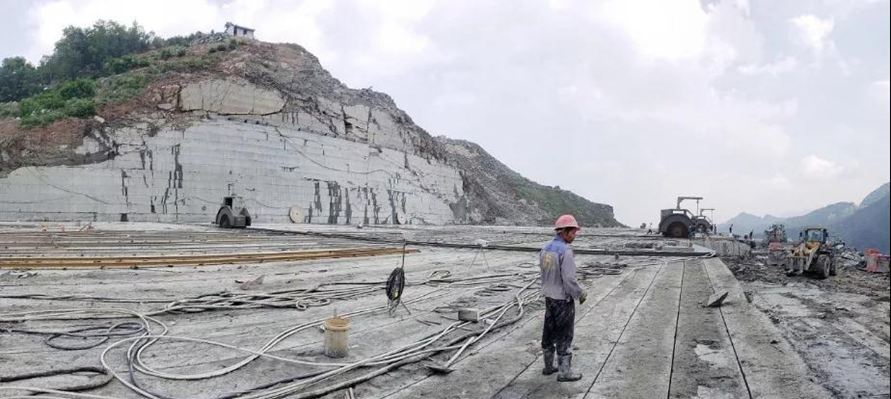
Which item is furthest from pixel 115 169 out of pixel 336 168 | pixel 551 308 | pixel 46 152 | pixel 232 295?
pixel 551 308

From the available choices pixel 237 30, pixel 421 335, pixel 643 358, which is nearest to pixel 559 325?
pixel 643 358

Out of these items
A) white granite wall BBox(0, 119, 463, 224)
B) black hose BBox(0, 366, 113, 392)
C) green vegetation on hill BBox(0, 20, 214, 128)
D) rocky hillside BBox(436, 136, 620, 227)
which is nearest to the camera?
black hose BBox(0, 366, 113, 392)

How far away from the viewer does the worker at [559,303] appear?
441 cm

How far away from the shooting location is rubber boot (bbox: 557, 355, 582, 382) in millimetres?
4270

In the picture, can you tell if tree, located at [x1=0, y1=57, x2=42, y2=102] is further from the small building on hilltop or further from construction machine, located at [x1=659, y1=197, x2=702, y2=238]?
construction machine, located at [x1=659, y1=197, x2=702, y2=238]

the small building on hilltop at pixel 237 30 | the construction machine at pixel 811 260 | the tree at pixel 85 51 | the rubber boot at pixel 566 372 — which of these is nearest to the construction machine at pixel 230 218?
the construction machine at pixel 811 260

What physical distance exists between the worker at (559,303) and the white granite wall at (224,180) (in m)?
29.4

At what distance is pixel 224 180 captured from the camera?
31578mm

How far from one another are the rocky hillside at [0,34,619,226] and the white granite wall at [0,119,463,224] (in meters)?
0.07

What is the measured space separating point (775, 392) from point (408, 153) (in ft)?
136

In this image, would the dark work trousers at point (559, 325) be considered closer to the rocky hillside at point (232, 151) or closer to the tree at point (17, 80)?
the rocky hillside at point (232, 151)

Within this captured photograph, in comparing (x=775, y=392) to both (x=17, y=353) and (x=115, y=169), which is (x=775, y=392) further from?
(x=115, y=169)

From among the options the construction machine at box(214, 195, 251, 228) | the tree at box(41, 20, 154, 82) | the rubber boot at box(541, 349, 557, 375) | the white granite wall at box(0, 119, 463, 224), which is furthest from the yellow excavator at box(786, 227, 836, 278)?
the tree at box(41, 20, 154, 82)

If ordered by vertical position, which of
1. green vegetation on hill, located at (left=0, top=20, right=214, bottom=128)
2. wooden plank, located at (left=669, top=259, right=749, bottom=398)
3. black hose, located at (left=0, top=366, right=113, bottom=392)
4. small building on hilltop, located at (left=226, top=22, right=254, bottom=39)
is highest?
small building on hilltop, located at (left=226, top=22, right=254, bottom=39)
